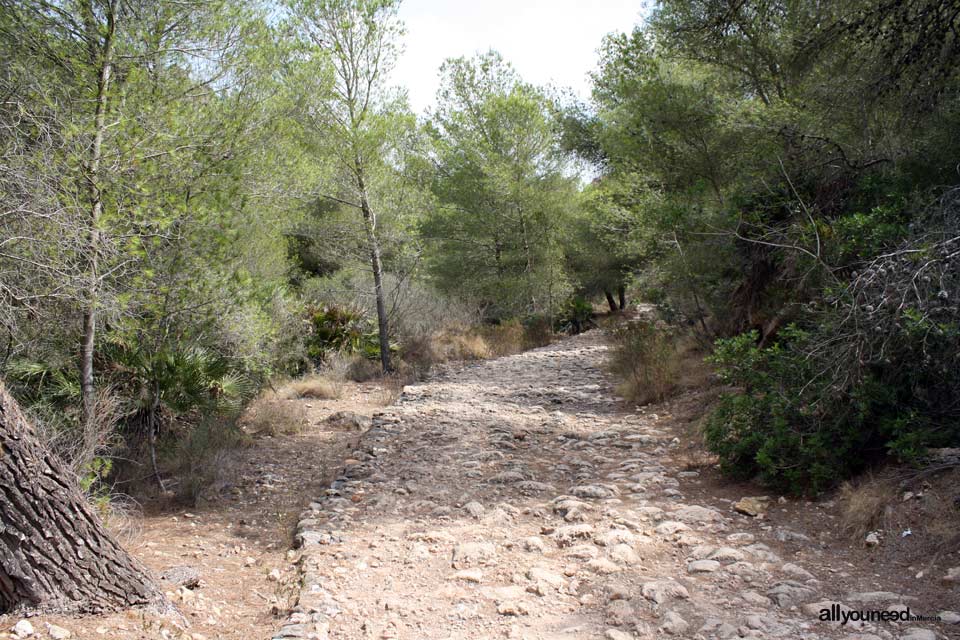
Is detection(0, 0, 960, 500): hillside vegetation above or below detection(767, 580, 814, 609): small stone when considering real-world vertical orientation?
above

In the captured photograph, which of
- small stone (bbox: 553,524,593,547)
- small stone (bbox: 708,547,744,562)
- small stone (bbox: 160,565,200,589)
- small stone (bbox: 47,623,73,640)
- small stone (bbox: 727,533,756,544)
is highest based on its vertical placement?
small stone (bbox: 47,623,73,640)

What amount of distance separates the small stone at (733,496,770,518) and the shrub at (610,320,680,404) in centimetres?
390

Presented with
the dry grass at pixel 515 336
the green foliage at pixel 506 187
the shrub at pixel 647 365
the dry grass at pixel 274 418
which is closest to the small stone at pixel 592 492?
the shrub at pixel 647 365

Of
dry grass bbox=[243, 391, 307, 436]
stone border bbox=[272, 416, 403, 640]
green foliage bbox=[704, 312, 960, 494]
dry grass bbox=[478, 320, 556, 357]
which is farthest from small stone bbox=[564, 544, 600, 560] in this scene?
dry grass bbox=[478, 320, 556, 357]

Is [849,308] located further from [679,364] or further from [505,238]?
[505,238]

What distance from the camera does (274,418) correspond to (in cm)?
880

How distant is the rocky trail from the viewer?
3.25 meters

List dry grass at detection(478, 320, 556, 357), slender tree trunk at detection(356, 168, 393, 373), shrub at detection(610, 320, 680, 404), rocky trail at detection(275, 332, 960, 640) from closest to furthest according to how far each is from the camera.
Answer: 1. rocky trail at detection(275, 332, 960, 640)
2. shrub at detection(610, 320, 680, 404)
3. slender tree trunk at detection(356, 168, 393, 373)
4. dry grass at detection(478, 320, 556, 357)

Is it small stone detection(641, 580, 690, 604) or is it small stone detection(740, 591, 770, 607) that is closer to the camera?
small stone detection(740, 591, 770, 607)

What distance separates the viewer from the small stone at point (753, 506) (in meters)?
4.59

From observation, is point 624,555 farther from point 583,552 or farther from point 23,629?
point 23,629

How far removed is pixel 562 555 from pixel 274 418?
5700mm

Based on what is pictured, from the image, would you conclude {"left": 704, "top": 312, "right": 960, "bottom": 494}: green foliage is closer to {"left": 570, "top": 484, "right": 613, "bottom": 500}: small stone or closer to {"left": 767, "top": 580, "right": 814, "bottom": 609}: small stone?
{"left": 570, "top": 484, "right": 613, "bottom": 500}: small stone

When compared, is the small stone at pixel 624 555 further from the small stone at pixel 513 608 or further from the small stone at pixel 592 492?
the small stone at pixel 592 492
